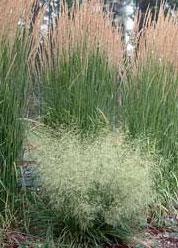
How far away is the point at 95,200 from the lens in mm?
3168

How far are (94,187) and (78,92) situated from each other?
1.17m

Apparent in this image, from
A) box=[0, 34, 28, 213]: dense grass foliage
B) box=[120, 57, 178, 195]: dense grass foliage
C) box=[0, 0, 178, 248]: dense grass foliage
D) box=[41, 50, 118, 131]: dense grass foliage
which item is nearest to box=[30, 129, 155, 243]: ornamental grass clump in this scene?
box=[0, 0, 178, 248]: dense grass foliage

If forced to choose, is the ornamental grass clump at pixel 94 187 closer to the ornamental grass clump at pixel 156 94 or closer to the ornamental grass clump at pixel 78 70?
the ornamental grass clump at pixel 78 70

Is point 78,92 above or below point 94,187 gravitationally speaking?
above

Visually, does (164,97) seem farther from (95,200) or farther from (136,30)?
(95,200)

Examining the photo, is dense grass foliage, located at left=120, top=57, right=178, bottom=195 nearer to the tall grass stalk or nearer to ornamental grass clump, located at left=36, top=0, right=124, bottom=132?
ornamental grass clump, located at left=36, top=0, right=124, bottom=132

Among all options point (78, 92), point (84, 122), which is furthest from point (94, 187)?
point (78, 92)

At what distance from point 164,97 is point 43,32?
1348mm

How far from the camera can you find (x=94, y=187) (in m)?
3.17

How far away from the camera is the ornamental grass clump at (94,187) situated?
10.3 feet

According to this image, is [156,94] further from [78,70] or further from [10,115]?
[10,115]

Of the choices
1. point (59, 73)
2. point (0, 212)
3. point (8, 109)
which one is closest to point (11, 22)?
point (8, 109)

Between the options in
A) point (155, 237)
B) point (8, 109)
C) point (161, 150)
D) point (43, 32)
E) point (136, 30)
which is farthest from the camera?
point (136, 30)

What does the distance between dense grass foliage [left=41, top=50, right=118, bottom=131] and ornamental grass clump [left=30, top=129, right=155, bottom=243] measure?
24.4 inches
